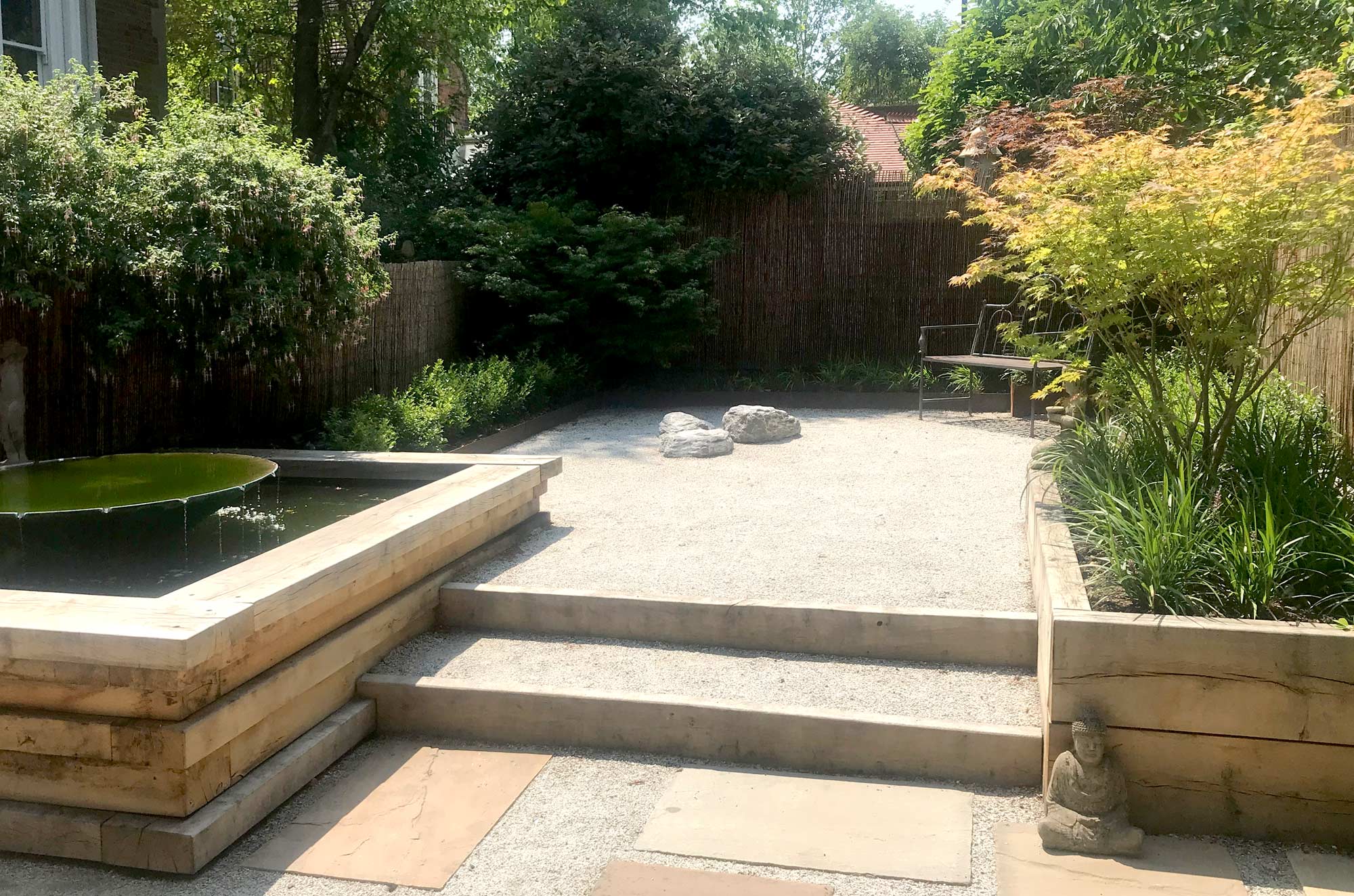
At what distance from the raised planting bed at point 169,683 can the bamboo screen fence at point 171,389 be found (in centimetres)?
262

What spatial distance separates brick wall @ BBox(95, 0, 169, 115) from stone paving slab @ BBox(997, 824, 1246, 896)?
27.2 ft

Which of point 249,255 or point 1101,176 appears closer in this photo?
point 1101,176

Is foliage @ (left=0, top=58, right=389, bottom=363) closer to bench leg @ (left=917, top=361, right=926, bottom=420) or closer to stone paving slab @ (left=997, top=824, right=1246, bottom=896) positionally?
stone paving slab @ (left=997, top=824, right=1246, bottom=896)

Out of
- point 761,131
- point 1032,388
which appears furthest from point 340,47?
point 1032,388

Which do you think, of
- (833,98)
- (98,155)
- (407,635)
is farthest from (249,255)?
(833,98)

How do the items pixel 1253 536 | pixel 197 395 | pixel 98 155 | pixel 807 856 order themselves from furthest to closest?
pixel 197 395, pixel 98 155, pixel 1253 536, pixel 807 856

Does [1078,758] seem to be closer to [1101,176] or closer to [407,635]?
[1101,176]

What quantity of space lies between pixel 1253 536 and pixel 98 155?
5304 millimetres

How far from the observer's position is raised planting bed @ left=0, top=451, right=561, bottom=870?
117 inches

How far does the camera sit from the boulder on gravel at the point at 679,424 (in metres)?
8.41

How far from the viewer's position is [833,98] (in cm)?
1202

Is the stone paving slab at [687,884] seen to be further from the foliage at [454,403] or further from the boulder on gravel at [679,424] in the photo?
the boulder on gravel at [679,424]

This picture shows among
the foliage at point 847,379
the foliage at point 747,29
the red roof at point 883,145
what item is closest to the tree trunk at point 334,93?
the foliage at point 747,29

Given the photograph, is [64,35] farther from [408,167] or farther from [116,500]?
[116,500]
